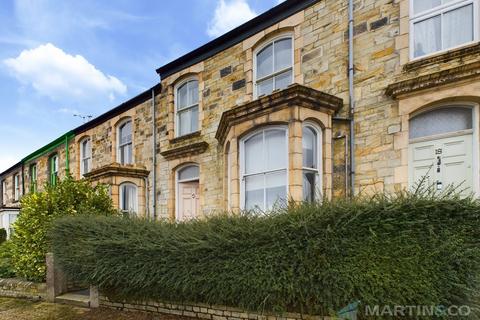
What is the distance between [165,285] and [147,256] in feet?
1.88

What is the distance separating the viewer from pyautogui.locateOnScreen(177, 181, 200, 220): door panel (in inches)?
415

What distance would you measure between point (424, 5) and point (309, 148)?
11.6ft

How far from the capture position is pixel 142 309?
5695mm

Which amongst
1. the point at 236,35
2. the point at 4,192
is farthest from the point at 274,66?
the point at 4,192

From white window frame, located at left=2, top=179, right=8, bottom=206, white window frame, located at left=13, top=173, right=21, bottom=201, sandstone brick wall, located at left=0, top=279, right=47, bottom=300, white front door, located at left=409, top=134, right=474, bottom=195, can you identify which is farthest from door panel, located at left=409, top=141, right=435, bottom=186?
white window frame, located at left=2, top=179, right=8, bottom=206

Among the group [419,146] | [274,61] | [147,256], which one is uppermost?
[274,61]

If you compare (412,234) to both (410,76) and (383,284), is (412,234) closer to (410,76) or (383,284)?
(383,284)

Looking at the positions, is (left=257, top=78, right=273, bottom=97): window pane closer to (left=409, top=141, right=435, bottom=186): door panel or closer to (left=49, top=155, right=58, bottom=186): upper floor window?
(left=409, top=141, right=435, bottom=186): door panel

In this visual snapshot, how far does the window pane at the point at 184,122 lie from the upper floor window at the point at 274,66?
305 cm

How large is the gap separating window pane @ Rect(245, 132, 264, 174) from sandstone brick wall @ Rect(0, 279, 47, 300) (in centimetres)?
550

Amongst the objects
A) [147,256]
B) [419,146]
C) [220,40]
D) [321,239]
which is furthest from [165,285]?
[220,40]

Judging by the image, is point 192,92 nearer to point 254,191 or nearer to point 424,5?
point 254,191

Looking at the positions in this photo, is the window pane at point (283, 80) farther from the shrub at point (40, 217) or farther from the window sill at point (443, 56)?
the shrub at point (40, 217)

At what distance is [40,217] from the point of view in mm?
7469
